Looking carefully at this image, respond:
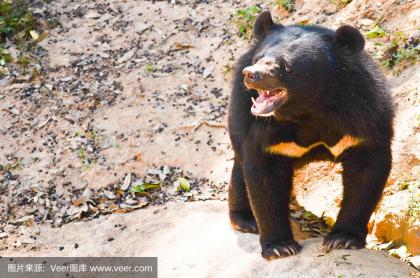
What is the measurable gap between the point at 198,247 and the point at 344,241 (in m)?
1.22

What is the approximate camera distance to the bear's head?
4.27m

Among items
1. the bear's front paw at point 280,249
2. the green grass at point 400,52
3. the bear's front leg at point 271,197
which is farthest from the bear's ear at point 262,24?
the green grass at point 400,52

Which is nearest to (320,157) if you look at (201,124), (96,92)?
(201,124)

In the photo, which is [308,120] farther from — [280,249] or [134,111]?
[134,111]

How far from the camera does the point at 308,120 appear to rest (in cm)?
448

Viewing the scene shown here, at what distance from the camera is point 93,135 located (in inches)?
289

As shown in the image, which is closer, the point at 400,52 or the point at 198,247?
the point at 198,247

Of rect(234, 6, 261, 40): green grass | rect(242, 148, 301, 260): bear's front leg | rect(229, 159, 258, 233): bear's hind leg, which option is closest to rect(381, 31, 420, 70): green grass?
rect(234, 6, 261, 40): green grass

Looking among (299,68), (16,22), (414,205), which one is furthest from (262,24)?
(16,22)

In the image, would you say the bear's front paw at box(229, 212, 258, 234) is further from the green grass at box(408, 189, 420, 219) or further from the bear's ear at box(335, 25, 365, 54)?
the bear's ear at box(335, 25, 365, 54)

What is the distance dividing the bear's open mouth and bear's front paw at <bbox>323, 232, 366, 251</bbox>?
108 centimetres

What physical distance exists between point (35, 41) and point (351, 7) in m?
3.96

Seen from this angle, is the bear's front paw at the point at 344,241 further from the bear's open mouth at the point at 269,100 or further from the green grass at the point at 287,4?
the green grass at the point at 287,4

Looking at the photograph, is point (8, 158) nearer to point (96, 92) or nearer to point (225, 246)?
point (96, 92)
